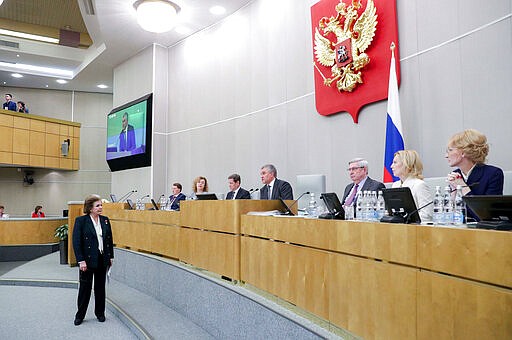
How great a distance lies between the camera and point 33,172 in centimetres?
1165

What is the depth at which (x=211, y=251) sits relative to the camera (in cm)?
370

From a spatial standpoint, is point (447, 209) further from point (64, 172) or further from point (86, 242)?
point (64, 172)

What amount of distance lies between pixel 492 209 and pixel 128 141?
26.0ft

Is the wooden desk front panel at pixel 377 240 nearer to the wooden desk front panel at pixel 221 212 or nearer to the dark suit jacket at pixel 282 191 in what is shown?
the wooden desk front panel at pixel 221 212

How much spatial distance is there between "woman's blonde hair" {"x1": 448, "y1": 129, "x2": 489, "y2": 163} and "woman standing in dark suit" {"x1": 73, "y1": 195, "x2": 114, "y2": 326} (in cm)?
339

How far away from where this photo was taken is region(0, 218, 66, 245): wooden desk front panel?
8828mm

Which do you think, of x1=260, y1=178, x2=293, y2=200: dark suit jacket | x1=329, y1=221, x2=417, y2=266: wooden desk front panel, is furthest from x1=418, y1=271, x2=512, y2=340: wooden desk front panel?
x1=260, y1=178, x2=293, y2=200: dark suit jacket

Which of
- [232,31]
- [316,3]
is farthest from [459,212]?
[232,31]

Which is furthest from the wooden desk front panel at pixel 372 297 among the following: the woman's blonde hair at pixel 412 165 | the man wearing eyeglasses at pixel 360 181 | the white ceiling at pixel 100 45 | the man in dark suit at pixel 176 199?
the white ceiling at pixel 100 45

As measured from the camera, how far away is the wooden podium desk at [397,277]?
1367 millimetres

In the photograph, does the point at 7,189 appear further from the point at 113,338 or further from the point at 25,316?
the point at 113,338

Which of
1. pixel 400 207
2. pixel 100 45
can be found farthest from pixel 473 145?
pixel 100 45

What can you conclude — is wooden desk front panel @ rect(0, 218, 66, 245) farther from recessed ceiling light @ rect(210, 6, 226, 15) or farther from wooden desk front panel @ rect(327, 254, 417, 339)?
wooden desk front panel @ rect(327, 254, 417, 339)

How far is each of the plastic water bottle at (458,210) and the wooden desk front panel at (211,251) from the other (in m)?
1.73
